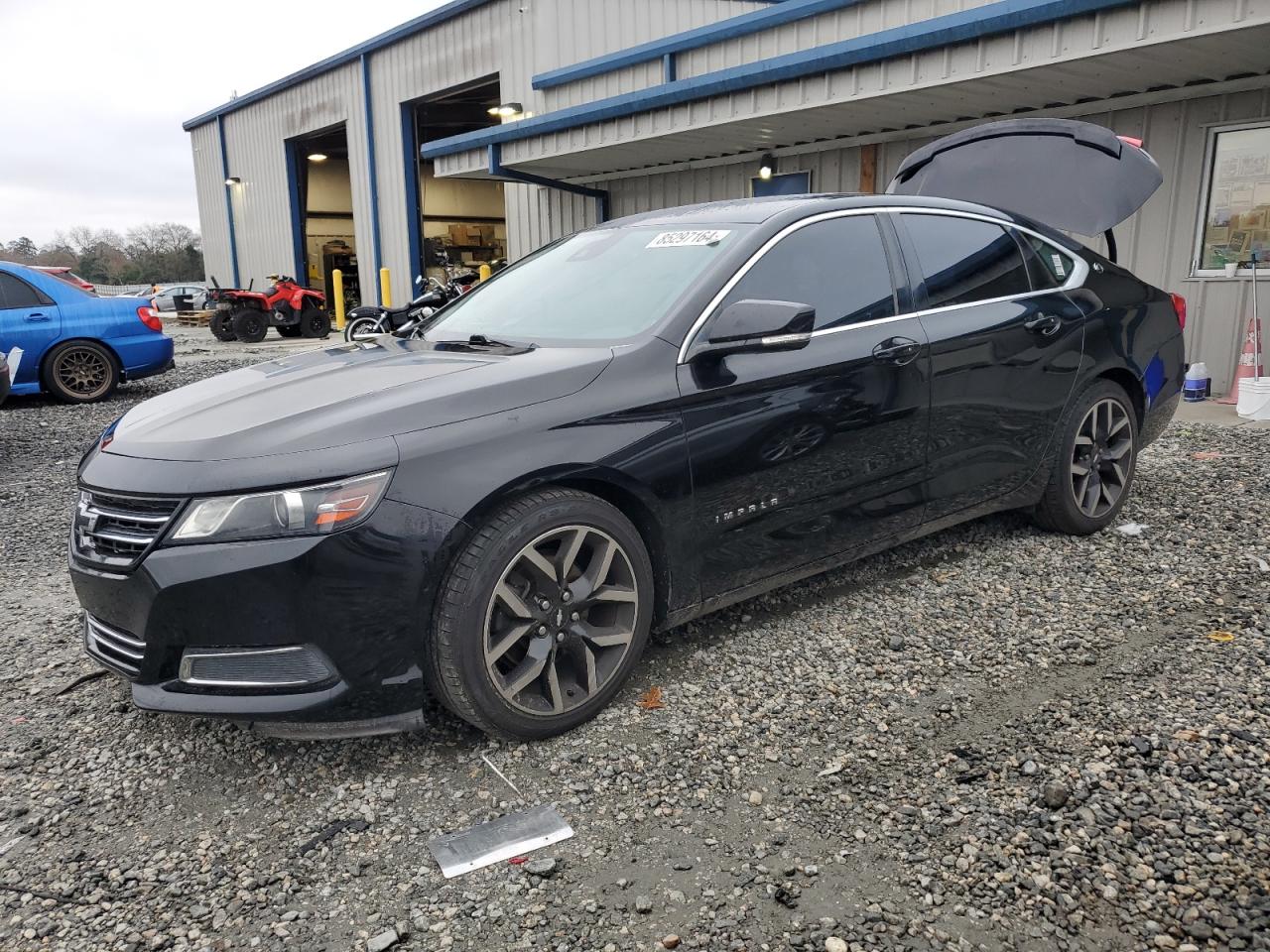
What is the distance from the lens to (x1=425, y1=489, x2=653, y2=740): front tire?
2.54 meters

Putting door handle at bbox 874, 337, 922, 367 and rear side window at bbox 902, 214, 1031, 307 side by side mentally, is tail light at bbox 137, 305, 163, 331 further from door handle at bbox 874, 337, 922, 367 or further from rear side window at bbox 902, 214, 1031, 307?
door handle at bbox 874, 337, 922, 367

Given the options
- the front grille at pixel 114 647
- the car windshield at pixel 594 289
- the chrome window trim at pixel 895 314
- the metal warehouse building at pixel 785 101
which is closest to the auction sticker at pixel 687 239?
the car windshield at pixel 594 289

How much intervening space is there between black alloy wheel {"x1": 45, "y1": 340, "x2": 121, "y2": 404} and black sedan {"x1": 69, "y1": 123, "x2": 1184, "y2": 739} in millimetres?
7635

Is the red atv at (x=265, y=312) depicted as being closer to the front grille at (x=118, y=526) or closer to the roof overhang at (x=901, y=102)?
the roof overhang at (x=901, y=102)

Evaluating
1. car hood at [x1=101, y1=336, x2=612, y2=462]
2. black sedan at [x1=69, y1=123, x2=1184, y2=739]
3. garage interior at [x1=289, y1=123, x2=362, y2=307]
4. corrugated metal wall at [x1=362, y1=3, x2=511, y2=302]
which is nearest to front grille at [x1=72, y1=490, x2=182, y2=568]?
black sedan at [x1=69, y1=123, x2=1184, y2=739]

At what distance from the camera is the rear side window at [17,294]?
9.33 m

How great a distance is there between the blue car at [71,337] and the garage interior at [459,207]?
1117cm

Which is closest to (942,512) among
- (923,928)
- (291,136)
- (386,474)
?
(923,928)

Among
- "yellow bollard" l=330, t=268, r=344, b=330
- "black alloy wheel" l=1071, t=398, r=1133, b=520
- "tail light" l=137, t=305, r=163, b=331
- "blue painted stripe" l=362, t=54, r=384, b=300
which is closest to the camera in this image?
"black alloy wheel" l=1071, t=398, r=1133, b=520

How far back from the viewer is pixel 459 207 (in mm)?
26812

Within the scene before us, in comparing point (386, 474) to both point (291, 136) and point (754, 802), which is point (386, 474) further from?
point (291, 136)

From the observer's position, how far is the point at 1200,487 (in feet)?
17.5

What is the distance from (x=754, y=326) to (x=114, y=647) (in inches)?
82.2

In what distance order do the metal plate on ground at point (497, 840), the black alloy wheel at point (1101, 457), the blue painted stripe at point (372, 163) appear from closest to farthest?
1. the metal plate on ground at point (497, 840)
2. the black alloy wheel at point (1101, 457)
3. the blue painted stripe at point (372, 163)
